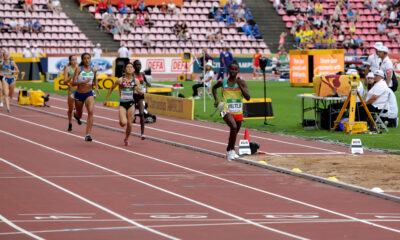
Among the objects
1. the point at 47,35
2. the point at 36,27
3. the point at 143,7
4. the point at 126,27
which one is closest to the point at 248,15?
the point at 143,7

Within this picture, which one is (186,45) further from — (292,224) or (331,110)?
(292,224)

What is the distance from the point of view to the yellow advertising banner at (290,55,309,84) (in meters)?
38.7

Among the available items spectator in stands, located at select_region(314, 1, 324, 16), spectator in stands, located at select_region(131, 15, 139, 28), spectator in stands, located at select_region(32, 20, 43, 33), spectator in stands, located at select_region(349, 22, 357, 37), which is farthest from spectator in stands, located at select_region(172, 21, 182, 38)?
spectator in stands, located at select_region(349, 22, 357, 37)

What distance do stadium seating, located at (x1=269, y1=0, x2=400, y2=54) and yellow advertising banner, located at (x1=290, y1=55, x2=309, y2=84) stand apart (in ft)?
46.4

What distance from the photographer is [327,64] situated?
3894 centimetres

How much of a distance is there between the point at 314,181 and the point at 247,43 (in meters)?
39.2

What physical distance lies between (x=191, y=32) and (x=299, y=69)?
1345 centimetres

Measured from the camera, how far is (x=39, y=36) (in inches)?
1818

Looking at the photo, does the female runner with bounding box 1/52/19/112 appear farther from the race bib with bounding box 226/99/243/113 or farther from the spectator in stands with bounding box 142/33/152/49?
the spectator in stands with bounding box 142/33/152/49

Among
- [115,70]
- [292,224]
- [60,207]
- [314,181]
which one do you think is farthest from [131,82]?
[115,70]

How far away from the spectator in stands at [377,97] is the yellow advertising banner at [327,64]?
709 inches

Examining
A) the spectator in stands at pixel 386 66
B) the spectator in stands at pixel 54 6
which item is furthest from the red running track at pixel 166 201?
the spectator in stands at pixel 54 6

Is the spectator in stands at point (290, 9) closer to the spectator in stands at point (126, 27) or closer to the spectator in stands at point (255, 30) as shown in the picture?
the spectator in stands at point (255, 30)

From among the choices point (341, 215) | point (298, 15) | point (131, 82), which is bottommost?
point (341, 215)
